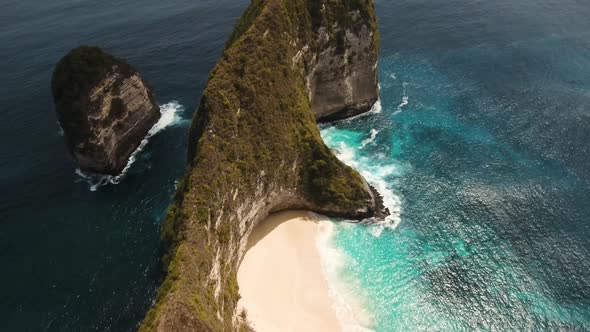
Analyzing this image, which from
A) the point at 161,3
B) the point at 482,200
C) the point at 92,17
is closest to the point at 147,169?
the point at 482,200

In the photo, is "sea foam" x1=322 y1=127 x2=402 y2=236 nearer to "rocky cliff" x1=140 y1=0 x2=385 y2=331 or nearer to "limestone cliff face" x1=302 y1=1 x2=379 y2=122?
"rocky cliff" x1=140 y1=0 x2=385 y2=331

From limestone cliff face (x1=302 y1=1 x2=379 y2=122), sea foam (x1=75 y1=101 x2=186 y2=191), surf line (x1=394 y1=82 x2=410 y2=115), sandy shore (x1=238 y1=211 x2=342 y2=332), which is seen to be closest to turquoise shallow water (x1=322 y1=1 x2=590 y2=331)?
surf line (x1=394 y1=82 x2=410 y2=115)

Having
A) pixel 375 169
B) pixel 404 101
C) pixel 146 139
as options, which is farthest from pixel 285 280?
pixel 404 101

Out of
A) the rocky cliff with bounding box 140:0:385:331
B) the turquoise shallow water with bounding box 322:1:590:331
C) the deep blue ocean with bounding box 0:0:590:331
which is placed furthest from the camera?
the turquoise shallow water with bounding box 322:1:590:331

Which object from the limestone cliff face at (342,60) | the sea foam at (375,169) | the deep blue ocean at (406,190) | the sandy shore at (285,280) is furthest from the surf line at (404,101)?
the sandy shore at (285,280)

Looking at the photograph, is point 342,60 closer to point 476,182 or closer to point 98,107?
point 476,182

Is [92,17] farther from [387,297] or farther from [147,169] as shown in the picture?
[387,297]
